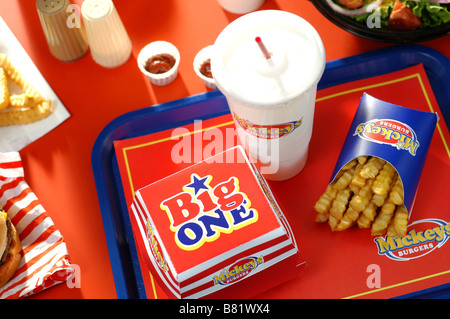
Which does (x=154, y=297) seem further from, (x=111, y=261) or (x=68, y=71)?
(x=68, y=71)

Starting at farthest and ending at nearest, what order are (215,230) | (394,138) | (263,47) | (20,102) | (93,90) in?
(93,90), (20,102), (394,138), (215,230), (263,47)

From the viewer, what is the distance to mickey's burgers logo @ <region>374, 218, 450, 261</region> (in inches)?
61.1

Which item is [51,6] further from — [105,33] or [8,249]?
[8,249]

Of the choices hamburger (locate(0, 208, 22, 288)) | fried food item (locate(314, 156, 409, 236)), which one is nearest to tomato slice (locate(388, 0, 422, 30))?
fried food item (locate(314, 156, 409, 236))

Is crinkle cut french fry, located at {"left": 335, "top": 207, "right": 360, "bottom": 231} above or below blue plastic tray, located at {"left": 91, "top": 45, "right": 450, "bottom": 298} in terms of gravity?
below

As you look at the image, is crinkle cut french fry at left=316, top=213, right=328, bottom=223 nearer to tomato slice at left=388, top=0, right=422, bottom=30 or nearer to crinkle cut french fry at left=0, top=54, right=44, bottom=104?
tomato slice at left=388, top=0, right=422, bottom=30

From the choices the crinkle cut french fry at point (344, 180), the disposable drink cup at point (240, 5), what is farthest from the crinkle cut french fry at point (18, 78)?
the crinkle cut french fry at point (344, 180)

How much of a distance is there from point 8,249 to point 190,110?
684 mm

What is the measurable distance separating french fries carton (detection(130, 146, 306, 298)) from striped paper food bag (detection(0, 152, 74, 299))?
295mm

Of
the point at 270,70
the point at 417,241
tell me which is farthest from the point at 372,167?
the point at 270,70

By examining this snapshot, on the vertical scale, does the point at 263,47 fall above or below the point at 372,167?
above

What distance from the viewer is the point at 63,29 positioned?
5.88 feet

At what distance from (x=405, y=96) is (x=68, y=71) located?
112 centimetres

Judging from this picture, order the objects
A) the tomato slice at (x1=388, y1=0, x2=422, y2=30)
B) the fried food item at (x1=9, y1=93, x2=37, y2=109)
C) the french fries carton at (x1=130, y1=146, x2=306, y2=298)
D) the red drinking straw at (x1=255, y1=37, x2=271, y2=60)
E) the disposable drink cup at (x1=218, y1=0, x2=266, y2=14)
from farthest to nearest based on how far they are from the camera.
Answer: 1. the disposable drink cup at (x1=218, y1=0, x2=266, y2=14)
2. the fried food item at (x1=9, y1=93, x2=37, y2=109)
3. the tomato slice at (x1=388, y1=0, x2=422, y2=30)
4. the french fries carton at (x1=130, y1=146, x2=306, y2=298)
5. the red drinking straw at (x1=255, y1=37, x2=271, y2=60)
